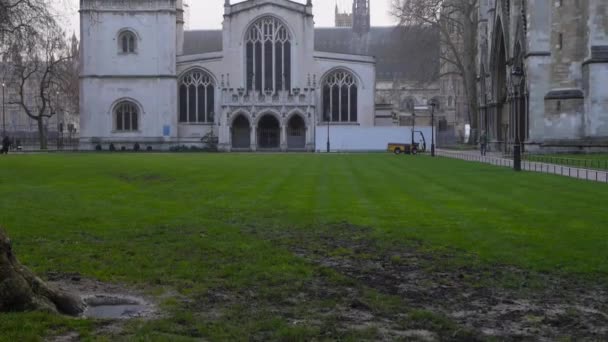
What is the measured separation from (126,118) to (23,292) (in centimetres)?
6494

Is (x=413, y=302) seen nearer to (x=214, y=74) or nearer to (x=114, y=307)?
(x=114, y=307)

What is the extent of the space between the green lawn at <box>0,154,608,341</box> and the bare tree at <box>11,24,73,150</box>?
14.3 meters

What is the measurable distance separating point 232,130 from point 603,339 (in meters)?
64.1

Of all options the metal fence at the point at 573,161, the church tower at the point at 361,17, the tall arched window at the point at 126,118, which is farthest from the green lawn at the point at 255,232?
the church tower at the point at 361,17

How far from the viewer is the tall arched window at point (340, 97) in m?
69.5

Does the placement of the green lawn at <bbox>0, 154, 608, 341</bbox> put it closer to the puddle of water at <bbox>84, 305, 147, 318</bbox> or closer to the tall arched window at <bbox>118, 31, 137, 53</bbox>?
the puddle of water at <bbox>84, 305, 147, 318</bbox>

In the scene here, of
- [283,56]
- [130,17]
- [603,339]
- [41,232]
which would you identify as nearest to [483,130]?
[283,56]

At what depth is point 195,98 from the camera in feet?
230

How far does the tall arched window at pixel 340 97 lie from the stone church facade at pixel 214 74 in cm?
9

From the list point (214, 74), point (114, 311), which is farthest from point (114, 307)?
point (214, 74)

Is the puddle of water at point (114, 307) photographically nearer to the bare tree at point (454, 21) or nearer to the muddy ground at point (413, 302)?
the muddy ground at point (413, 302)

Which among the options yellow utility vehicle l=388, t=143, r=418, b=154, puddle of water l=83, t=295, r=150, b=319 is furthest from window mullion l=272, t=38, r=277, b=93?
puddle of water l=83, t=295, r=150, b=319

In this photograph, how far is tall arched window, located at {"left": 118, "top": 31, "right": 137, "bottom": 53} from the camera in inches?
2741

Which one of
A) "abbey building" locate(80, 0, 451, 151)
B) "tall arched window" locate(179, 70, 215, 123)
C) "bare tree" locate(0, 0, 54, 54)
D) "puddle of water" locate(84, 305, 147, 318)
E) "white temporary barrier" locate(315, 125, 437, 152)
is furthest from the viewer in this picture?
"tall arched window" locate(179, 70, 215, 123)
